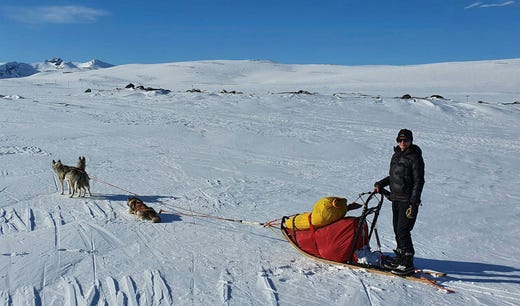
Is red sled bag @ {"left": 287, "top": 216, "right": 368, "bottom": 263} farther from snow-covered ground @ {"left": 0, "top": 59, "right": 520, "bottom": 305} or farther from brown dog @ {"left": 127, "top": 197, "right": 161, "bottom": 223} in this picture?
brown dog @ {"left": 127, "top": 197, "right": 161, "bottom": 223}

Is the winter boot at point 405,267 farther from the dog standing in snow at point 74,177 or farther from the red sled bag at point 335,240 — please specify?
the dog standing in snow at point 74,177

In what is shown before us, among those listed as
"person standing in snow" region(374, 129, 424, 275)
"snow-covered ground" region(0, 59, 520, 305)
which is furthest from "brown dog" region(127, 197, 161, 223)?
"person standing in snow" region(374, 129, 424, 275)

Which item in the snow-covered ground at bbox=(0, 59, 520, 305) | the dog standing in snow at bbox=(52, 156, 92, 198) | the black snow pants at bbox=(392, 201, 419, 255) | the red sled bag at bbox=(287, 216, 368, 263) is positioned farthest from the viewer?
the dog standing in snow at bbox=(52, 156, 92, 198)

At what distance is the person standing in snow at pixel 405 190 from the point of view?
183 inches

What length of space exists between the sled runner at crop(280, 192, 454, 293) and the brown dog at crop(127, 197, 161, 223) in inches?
89.3

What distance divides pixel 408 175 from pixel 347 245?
97 centimetres

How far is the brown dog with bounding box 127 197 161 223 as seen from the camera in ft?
21.3

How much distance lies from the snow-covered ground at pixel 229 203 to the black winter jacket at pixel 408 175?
0.89m

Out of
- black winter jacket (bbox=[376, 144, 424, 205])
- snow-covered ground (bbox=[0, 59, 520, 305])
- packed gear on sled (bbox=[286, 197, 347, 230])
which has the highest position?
black winter jacket (bbox=[376, 144, 424, 205])

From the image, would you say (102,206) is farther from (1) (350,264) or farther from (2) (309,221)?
(1) (350,264)

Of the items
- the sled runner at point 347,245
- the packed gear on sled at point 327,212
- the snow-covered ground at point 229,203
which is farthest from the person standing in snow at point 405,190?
the packed gear on sled at point 327,212

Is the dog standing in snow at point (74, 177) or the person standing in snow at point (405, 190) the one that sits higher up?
the person standing in snow at point (405, 190)

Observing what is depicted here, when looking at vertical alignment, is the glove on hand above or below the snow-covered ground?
above

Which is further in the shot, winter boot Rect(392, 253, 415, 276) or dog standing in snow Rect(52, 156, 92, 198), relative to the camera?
dog standing in snow Rect(52, 156, 92, 198)
